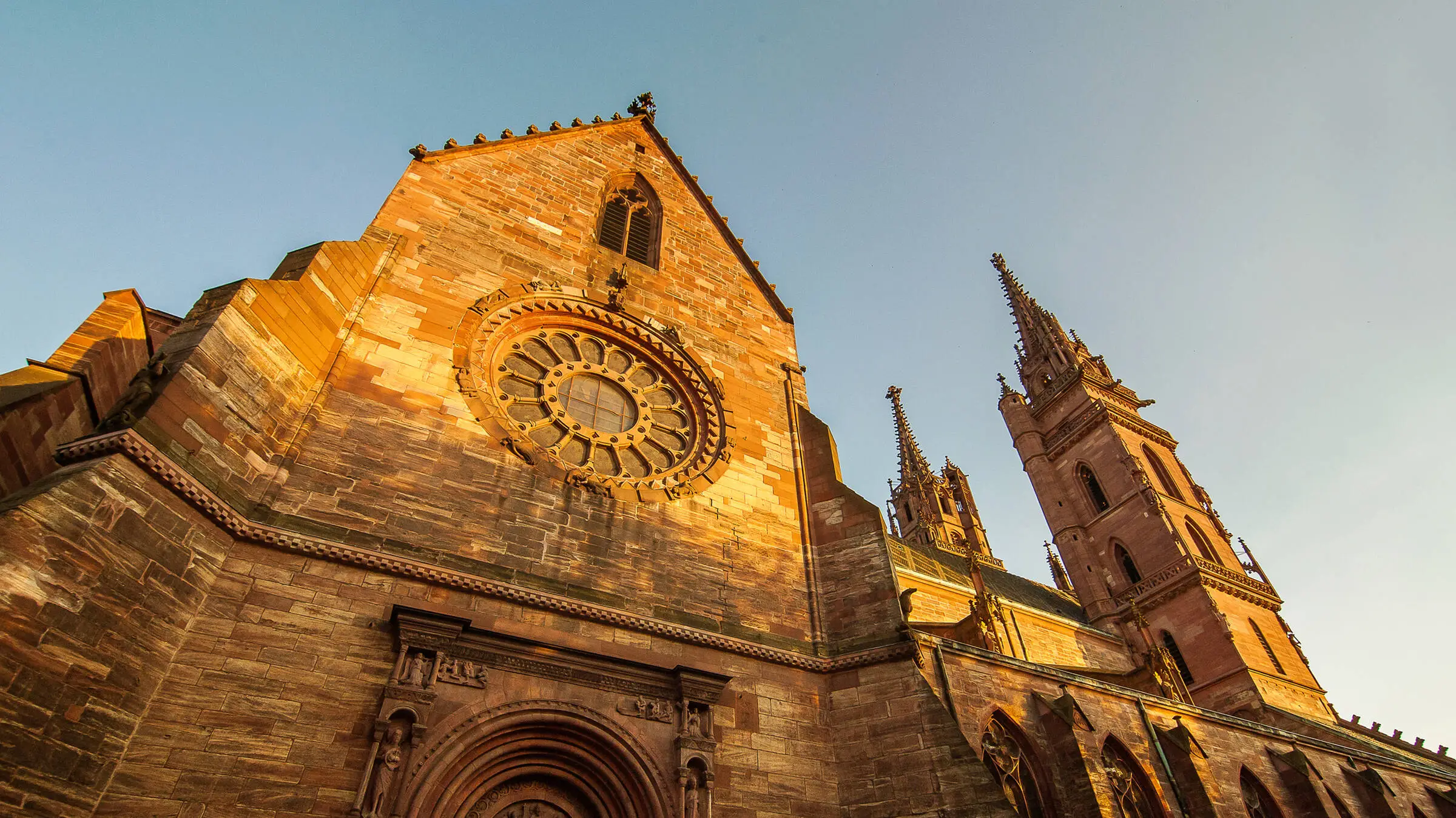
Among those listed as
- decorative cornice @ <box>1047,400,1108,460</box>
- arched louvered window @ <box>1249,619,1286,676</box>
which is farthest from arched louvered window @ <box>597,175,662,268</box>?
decorative cornice @ <box>1047,400,1108,460</box>

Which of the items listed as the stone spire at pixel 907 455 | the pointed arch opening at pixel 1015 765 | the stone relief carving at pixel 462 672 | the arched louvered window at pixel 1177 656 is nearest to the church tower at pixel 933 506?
the stone spire at pixel 907 455

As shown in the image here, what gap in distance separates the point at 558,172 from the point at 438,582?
8.39 meters

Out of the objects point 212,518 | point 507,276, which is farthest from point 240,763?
point 507,276

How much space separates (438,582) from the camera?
7242 millimetres

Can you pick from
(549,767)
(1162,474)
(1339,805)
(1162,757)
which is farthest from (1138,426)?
(549,767)

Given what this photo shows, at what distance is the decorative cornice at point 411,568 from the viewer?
228 inches

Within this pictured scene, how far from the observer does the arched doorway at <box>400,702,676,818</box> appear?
21.2ft

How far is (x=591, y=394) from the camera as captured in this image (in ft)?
34.9

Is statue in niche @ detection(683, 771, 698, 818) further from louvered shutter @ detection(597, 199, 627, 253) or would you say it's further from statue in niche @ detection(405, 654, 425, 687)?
louvered shutter @ detection(597, 199, 627, 253)

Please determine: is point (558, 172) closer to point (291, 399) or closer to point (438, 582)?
point (291, 399)

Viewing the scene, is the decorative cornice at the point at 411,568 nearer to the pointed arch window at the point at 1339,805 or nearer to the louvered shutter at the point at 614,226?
the louvered shutter at the point at 614,226

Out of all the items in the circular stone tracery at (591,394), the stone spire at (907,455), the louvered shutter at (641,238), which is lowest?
the circular stone tracery at (591,394)

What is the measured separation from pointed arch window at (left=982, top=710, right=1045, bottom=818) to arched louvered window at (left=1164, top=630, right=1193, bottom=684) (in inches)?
728

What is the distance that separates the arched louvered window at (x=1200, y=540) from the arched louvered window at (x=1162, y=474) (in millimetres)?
1229
